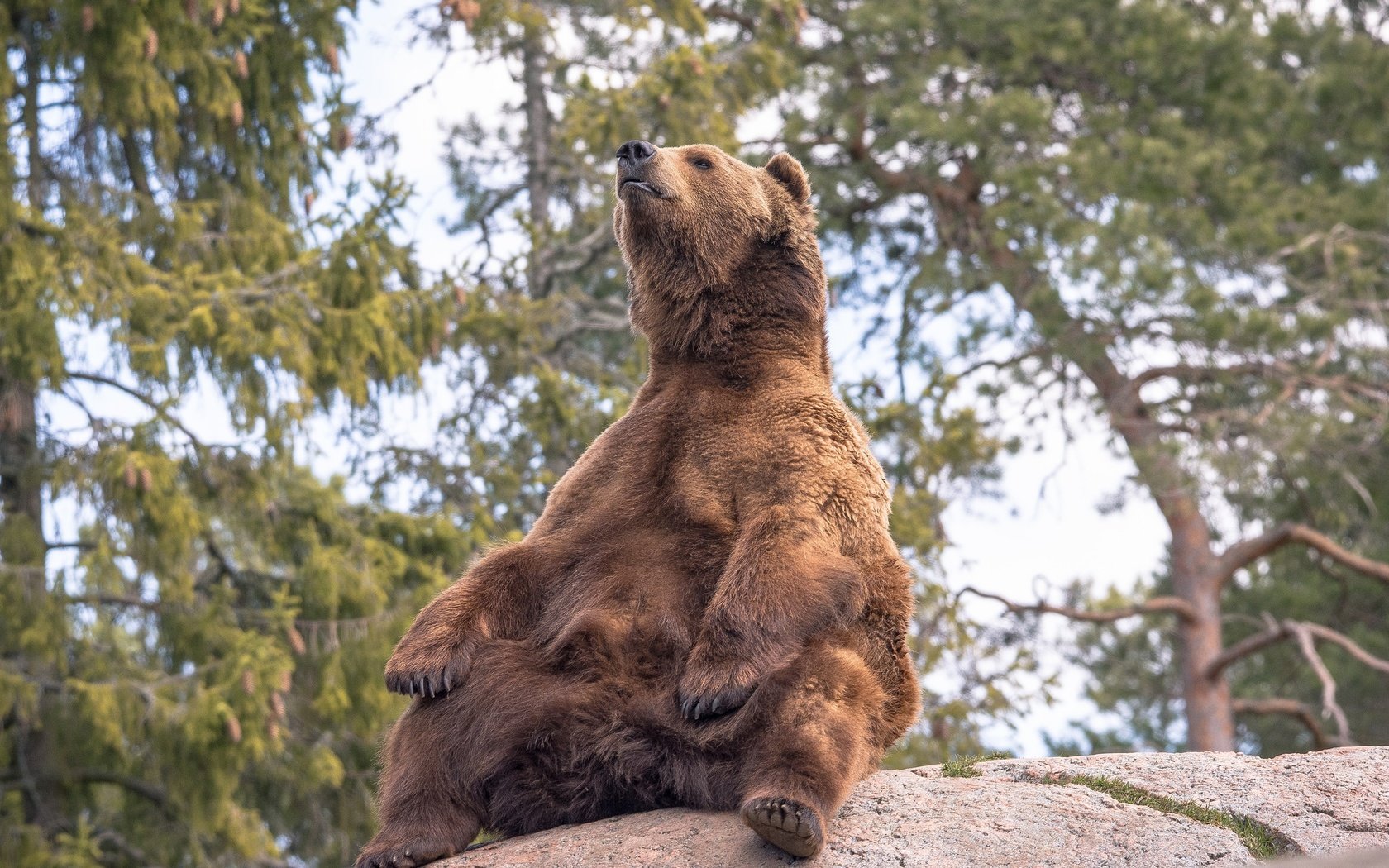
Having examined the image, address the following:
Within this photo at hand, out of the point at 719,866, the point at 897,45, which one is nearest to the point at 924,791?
the point at 719,866

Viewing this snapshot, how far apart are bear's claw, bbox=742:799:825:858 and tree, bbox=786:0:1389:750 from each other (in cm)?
1150

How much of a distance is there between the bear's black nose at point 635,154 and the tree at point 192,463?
275 inches

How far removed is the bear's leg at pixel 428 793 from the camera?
418 centimetres

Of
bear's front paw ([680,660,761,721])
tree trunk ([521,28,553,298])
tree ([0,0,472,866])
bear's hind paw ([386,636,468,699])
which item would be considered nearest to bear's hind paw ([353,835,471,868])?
bear's hind paw ([386,636,468,699])

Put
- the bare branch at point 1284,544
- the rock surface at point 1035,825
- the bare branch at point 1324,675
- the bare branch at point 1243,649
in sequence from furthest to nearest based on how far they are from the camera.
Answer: the bare branch at point 1284,544, the bare branch at point 1243,649, the bare branch at point 1324,675, the rock surface at point 1035,825

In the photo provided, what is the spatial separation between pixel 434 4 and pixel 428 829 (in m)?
12.4

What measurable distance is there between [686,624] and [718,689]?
0.35 m

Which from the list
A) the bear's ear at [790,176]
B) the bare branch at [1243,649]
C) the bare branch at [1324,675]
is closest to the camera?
the bear's ear at [790,176]

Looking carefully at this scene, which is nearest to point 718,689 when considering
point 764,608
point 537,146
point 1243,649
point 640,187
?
point 764,608

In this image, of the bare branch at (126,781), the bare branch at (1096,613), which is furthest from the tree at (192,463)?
the bare branch at (1096,613)

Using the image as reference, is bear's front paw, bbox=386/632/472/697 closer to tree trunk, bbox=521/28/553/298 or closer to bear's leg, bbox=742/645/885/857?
bear's leg, bbox=742/645/885/857

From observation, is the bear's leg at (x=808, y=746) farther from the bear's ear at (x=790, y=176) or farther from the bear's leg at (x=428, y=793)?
the bear's ear at (x=790, y=176)

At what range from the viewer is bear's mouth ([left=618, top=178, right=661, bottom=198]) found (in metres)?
4.89

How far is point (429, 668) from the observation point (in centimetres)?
429
